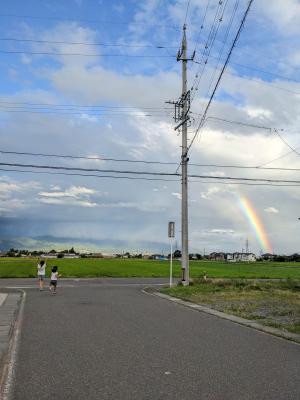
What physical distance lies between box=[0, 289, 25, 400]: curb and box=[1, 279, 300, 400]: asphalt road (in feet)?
0.62

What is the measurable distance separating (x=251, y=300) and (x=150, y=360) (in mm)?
13929

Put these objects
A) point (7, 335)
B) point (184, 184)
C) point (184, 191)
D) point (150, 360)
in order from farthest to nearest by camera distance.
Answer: point (184, 184) < point (184, 191) < point (7, 335) < point (150, 360)

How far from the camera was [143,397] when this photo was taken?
21.8 ft

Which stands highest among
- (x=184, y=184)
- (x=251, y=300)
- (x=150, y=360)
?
(x=184, y=184)

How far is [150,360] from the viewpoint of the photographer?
893cm

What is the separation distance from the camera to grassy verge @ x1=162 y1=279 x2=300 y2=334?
15741mm

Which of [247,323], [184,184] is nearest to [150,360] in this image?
[247,323]

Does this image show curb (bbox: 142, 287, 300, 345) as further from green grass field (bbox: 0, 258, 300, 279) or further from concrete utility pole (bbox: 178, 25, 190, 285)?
green grass field (bbox: 0, 258, 300, 279)

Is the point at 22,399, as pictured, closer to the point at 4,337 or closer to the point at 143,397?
the point at 143,397

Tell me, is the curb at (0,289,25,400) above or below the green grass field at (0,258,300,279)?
below

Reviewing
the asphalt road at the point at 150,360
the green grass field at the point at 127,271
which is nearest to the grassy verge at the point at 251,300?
the asphalt road at the point at 150,360

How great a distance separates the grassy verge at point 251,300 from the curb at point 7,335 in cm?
674

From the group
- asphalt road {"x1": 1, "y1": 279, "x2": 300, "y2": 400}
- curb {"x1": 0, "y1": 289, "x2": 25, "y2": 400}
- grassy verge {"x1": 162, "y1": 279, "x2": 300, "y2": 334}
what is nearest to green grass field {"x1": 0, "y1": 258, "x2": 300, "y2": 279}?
grassy verge {"x1": 162, "y1": 279, "x2": 300, "y2": 334}

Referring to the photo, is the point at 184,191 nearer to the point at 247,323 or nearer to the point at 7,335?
the point at 247,323
